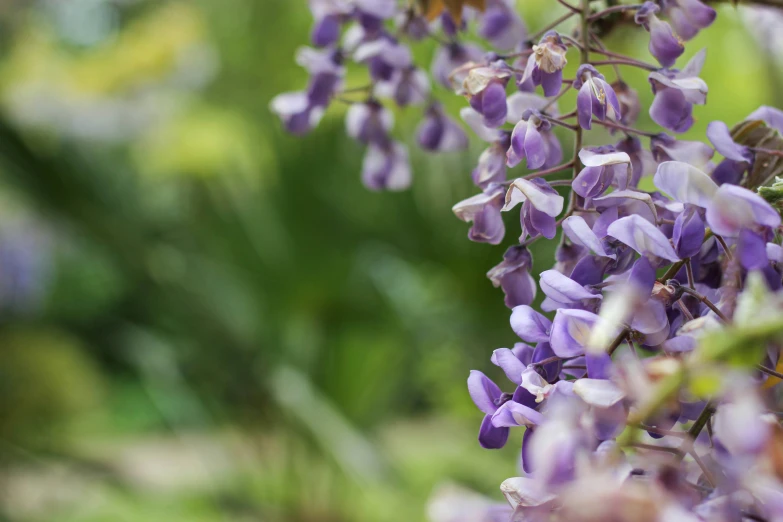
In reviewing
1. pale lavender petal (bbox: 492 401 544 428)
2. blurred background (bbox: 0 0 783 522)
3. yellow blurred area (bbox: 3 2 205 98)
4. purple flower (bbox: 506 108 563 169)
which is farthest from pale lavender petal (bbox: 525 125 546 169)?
yellow blurred area (bbox: 3 2 205 98)

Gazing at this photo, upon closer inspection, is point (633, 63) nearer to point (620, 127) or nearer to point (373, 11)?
point (620, 127)

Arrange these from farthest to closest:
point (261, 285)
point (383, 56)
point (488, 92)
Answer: point (261, 285) < point (383, 56) < point (488, 92)

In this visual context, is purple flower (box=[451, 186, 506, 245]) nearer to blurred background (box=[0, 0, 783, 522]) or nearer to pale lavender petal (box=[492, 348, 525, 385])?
pale lavender petal (box=[492, 348, 525, 385])

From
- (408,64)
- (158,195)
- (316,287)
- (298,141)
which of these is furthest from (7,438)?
(408,64)

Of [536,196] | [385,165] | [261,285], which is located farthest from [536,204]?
[261,285]

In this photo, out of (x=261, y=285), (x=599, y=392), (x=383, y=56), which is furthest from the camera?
(x=261, y=285)

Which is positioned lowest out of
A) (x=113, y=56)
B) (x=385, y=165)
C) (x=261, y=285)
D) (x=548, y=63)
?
(x=261, y=285)

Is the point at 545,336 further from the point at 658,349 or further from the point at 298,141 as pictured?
the point at 298,141
